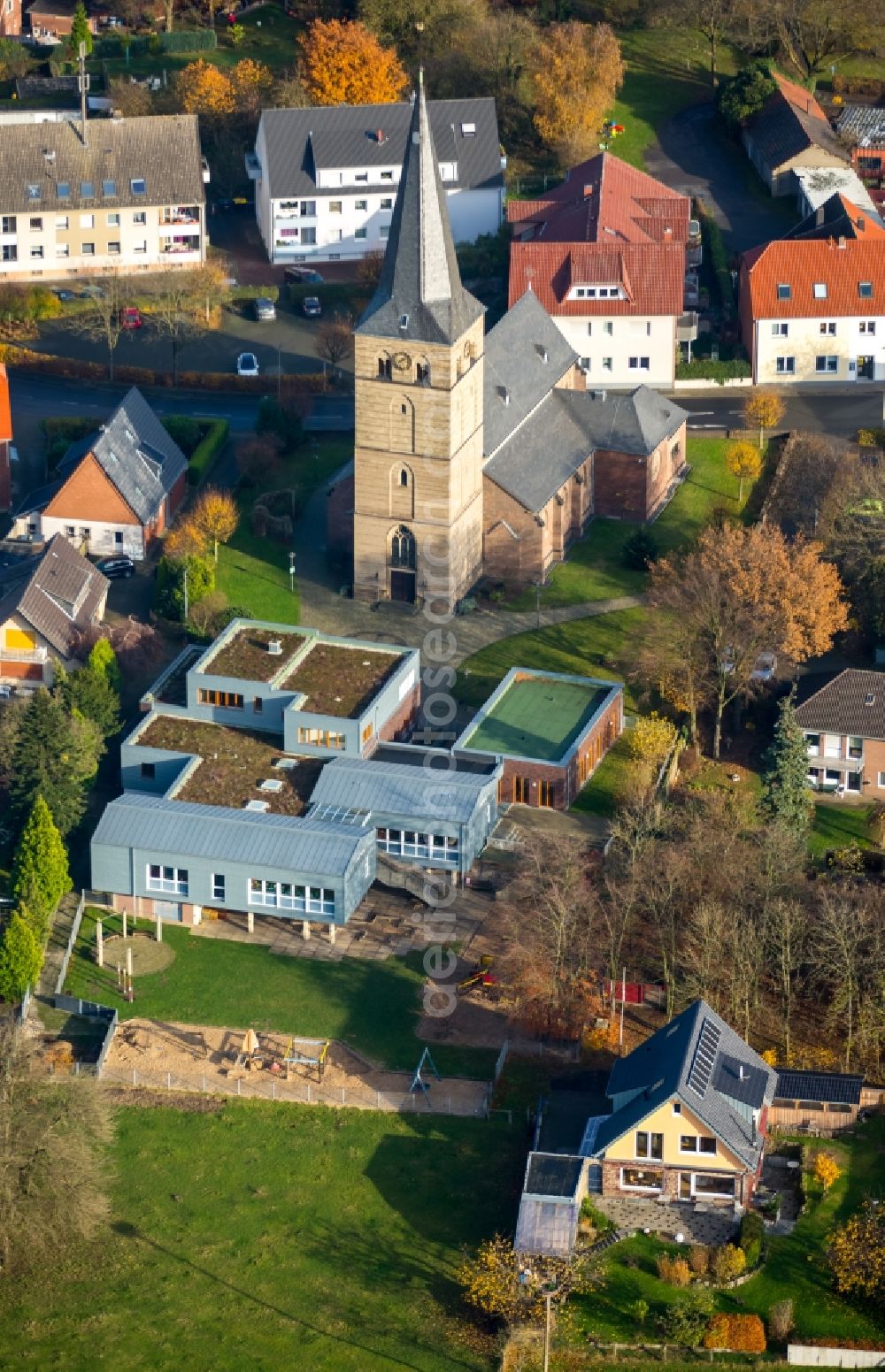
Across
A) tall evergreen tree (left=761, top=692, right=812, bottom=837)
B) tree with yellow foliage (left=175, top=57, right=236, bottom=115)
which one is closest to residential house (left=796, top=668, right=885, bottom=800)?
tall evergreen tree (left=761, top=692, right=812, bottom=837)

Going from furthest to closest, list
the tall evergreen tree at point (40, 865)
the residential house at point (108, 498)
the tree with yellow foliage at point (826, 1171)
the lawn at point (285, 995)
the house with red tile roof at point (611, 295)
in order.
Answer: the house with red tile roof at point (611, 295) → the residential house at point (108, 498) → the tall evergreen tree at point (40, 865) → the lawn at point (285, 995) → the tree with yellow foliage at point (826, 1171)

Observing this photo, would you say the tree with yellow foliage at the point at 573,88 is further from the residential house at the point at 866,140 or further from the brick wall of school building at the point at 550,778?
the brick wall of school building at the point at 550,778

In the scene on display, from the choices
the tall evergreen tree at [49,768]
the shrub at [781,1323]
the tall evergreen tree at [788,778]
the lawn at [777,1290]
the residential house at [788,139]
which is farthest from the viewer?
the residential house at [788,139]

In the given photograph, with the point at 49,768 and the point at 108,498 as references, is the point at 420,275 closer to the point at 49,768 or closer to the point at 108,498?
the point at 108,498

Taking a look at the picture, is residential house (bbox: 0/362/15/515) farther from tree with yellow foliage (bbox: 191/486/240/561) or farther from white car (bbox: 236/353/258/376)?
white car (bbox: 236/353/258/376)

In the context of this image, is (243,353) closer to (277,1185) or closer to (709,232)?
(709,232)

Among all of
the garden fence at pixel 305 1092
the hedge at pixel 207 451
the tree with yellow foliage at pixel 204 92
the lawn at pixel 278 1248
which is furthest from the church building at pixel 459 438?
the tree with yellow foliage at pixel 204 92
